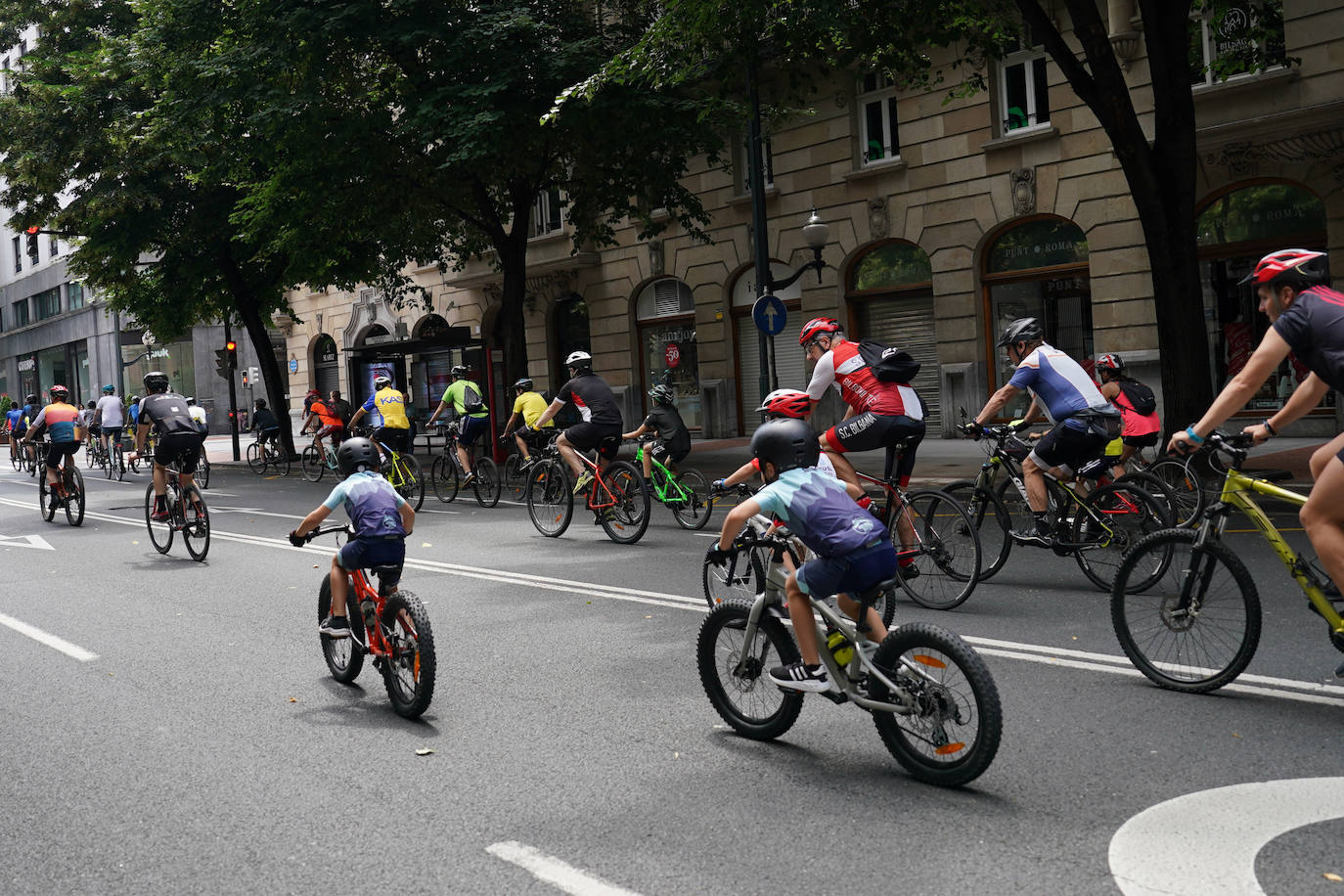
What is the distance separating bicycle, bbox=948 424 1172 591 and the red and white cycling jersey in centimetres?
48

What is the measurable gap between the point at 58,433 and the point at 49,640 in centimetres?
929

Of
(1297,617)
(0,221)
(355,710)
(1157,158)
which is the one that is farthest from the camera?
(0,221)

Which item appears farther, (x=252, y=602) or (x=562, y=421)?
(x=562, y=421)

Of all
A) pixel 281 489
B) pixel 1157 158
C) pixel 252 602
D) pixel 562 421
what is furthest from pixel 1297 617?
pixel 281 489

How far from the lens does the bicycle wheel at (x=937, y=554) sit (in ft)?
25.5

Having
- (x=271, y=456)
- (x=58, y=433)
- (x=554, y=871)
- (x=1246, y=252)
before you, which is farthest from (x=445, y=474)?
(x=554, y=871)

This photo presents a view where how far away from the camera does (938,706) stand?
4.39 meters

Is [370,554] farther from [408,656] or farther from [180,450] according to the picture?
[180,450]

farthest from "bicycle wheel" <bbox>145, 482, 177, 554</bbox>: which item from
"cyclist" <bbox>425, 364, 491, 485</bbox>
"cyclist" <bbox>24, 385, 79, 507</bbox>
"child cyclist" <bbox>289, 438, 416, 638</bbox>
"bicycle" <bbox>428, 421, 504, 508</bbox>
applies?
"child cyclist" <bbox>289, 438, 416, 638</bbox>

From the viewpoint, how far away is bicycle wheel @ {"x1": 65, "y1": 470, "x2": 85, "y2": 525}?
1628 cm

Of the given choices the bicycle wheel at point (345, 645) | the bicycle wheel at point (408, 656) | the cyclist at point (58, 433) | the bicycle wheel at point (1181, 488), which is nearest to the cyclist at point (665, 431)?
the bicycle wheel at point (1181, 488)

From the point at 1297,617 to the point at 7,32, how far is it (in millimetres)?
32095

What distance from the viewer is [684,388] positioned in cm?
2833

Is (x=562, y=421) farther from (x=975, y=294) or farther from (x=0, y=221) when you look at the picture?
(x=0, y=221)
